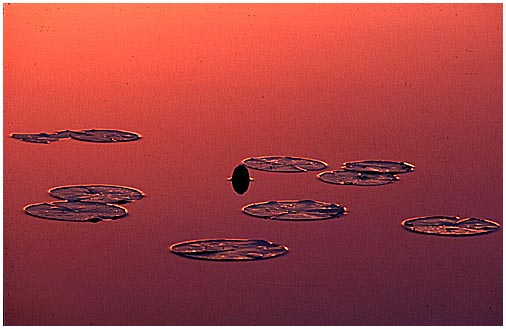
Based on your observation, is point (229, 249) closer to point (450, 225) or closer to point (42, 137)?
point (450, 225)

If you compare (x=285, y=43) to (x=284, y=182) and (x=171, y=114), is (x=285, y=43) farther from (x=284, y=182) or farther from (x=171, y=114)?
(x=284, y=182)

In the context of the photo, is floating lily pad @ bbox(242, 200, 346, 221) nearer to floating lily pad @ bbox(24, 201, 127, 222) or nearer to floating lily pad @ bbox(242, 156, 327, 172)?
floating lily pad @ bbox(242, 156, 327, 172)

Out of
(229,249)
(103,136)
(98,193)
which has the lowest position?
(229,249)

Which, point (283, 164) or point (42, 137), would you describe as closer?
point (283, 164)

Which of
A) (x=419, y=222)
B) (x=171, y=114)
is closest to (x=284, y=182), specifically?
(x=419, y=222)

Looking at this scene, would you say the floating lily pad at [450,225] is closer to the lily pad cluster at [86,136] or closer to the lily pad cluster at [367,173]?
the lily pad cluster at [367,173]

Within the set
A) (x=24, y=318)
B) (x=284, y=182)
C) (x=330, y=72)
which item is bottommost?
(x=24, y=318)

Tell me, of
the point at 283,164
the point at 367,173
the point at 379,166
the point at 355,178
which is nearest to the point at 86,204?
the point at 283,164

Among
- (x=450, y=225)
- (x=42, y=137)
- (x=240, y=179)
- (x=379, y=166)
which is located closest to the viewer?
(x=450, y=225)
